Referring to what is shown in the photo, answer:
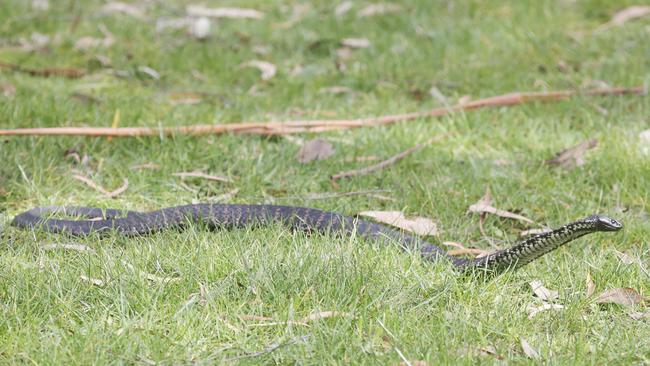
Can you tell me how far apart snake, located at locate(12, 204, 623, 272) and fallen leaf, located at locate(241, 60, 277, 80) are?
2683 mm

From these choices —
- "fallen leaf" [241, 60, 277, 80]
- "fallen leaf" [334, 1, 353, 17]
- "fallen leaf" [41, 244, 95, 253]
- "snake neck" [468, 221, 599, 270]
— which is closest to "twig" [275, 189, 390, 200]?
"snake neck" [468, 221, 599, 270]

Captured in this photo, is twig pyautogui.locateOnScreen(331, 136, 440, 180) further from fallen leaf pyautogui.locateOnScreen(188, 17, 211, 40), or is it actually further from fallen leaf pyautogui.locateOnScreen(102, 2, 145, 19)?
fallen leaf pyautogui.locateOnScreen(102, 2, 145, 19)

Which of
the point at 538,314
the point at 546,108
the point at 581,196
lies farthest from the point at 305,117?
the point at 538,314

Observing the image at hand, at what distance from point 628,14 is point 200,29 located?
3.81 m

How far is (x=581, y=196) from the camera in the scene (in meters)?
5.31

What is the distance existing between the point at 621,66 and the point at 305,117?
257cm

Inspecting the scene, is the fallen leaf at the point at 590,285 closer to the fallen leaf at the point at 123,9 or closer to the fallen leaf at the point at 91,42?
the fallen leaf at the point at 91,42

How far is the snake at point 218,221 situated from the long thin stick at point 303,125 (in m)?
0.81

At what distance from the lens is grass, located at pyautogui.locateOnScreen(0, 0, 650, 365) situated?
11.5ft

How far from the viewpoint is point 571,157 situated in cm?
567

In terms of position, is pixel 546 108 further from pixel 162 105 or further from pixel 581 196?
pixel 162 105

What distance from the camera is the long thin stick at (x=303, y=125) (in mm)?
5676

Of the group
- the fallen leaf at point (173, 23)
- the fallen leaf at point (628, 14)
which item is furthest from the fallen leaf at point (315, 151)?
the fallen leaf at point (628, 14)

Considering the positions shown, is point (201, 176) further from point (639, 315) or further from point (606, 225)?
point (639, 315)
